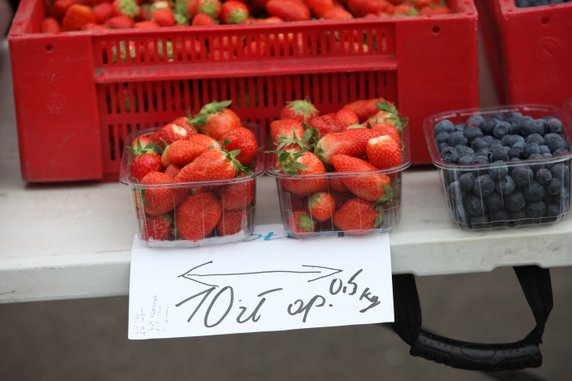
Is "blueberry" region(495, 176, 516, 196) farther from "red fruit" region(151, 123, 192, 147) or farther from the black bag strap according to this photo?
"red fruit" region(151, 123, 192, 147)

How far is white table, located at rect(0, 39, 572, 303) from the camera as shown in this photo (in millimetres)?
1175

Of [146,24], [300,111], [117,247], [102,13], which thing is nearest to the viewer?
[117,247]

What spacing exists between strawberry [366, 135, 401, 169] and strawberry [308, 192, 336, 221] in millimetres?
75

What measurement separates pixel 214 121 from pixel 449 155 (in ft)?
1.11

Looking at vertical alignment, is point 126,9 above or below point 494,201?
above

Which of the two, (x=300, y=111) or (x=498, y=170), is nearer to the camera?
(x=498, y=170)

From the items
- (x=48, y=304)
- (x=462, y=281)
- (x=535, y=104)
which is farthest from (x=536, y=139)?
(x=48, y=304)

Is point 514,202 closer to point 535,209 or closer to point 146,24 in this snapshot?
point 535,209

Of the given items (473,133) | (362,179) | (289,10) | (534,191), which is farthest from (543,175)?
(289,10)

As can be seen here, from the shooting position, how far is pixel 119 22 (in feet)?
5.09

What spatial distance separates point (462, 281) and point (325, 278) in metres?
1.84

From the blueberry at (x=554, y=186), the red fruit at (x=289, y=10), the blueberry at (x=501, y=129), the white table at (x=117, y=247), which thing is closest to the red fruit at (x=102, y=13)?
the red fruit at (x=289, y=10)

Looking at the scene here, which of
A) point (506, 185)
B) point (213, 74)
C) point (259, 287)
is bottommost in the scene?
point (259, 287)

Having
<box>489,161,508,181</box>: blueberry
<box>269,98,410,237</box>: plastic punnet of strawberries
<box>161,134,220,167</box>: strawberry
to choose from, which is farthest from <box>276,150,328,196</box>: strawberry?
<box>489,161,508,181</box>: blueberry
